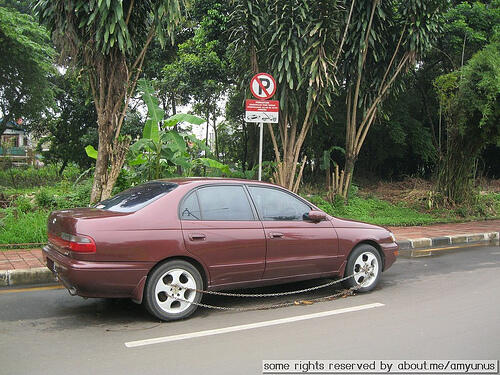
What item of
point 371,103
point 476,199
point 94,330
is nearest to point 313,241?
point 94,330

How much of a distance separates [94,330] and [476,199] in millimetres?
13271

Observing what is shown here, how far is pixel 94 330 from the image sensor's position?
4520 millimetres

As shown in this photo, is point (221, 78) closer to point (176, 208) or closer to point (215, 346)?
point (176, 208)

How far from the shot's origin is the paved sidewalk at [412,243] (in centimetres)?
626

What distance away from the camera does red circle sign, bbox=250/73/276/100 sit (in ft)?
28.0

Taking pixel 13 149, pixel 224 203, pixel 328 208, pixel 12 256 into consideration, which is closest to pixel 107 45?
pixel 12 256

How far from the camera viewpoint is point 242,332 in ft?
14.8

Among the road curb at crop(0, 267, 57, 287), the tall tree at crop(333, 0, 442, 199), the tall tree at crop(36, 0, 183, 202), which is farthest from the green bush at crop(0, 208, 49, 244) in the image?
the tall tree at crop(333, 0, 442, 199)

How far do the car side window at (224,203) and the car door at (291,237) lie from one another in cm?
16

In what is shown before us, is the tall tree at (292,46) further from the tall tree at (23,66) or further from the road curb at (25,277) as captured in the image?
the tall tree at (23,66)

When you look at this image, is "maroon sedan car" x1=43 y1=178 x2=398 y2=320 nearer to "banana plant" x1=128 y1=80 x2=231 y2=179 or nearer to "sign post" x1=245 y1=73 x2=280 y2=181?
"sign post" x1=245 y1=73 x2=280 y2=181

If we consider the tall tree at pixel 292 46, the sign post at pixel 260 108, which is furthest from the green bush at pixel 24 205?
the tall tree at pixel 292 46

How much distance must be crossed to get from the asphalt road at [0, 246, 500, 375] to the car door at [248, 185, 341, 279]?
1.54 feet

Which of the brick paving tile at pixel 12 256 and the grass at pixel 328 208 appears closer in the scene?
the brick paving tile at pixel 12 256
